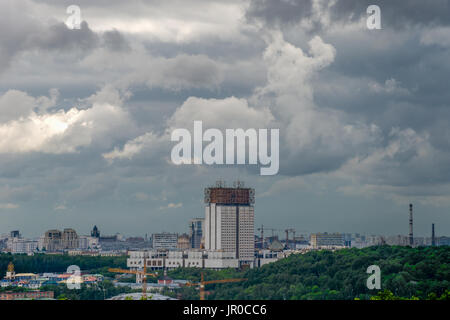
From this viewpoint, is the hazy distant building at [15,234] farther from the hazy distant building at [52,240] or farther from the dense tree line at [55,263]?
the dense tree line at [55,263]

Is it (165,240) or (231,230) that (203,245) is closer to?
(231,230)

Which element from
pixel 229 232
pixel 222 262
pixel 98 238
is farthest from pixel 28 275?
pixel 98 238

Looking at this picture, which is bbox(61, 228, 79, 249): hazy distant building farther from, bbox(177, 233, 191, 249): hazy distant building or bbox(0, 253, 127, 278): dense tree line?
bbox(0, 253, 127, 278): dense tree line

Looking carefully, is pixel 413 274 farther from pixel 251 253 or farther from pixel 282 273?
pixel 251 253

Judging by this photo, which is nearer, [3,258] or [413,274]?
[413,274]

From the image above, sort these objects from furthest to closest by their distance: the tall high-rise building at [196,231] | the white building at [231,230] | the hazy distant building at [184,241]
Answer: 1. the hazy distant building at [184,241]
2. the tall high-rise building at [196,231]
3. the white building at [231,230]

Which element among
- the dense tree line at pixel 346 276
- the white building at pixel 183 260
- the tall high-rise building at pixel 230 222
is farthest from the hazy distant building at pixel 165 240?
the dense tree line at pixel 346 276

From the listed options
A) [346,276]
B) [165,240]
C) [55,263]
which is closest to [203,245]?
[55,263]
